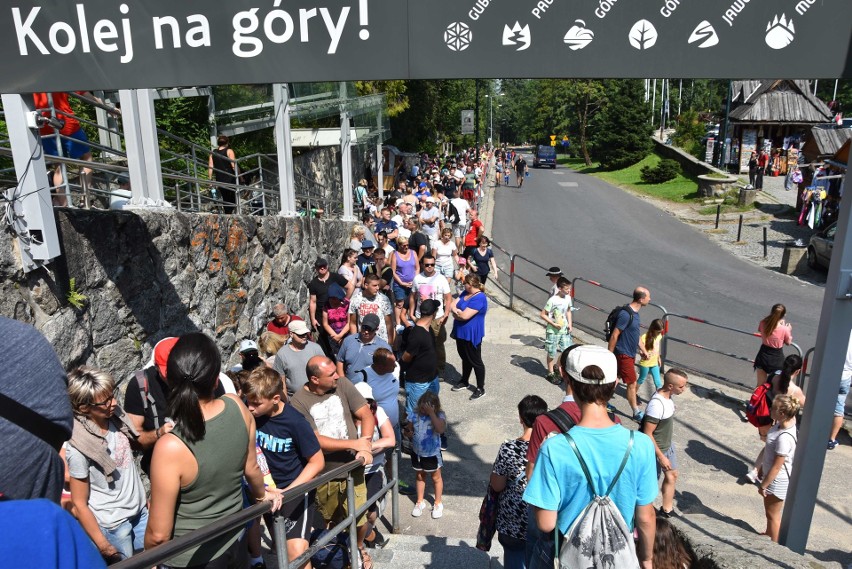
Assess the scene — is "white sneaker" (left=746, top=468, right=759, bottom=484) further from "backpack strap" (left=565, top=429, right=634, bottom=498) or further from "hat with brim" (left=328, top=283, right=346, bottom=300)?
"hat with brim" (left=328, top=283, right=346, bottom=300)

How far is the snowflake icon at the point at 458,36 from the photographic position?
3.43 metres

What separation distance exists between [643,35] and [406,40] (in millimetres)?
→ 1327

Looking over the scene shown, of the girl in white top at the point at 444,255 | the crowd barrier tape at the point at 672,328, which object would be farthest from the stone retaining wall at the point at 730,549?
the girl in white top at the point at 444,255

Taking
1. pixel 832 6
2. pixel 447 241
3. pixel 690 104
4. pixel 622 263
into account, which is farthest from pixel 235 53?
pixel 690 104

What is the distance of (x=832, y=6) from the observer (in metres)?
3.14

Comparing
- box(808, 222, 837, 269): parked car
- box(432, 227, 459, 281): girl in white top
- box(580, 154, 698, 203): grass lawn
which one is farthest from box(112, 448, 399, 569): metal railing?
box(580, 154, 698, 203): grass lawn

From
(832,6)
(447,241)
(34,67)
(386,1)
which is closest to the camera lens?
(832,6)

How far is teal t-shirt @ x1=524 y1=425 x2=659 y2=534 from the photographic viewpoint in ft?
8.55

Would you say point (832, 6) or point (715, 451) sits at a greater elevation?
point (832, 6)

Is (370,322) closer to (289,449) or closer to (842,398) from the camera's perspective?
(289,449)

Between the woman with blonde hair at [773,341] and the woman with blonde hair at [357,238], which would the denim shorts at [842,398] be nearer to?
the woman with blonde hair at [773,341]

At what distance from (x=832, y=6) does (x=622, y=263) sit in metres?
15.6

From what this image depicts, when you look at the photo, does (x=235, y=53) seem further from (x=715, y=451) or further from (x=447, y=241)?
(x=447, y=241)

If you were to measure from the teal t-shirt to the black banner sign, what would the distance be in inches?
78.6
